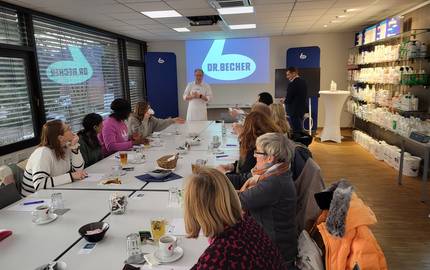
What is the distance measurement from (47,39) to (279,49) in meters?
5.85

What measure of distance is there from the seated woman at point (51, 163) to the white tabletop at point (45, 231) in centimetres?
23

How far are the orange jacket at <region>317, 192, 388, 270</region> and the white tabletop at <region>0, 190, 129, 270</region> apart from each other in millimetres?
1314

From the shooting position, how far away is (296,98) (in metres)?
6.37

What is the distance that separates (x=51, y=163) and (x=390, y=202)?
3805mm

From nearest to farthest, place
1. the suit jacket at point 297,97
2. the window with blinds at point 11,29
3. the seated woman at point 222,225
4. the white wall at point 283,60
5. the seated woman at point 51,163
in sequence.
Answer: the seated woman at point 222,225
the seated woman at point 51,163
the window with blinds at point 11,29
the suit jacket at point 297,97
the white wall at point 283,60

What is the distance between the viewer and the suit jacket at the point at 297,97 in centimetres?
630

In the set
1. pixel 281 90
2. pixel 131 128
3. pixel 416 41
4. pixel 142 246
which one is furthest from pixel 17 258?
pixel 281 90

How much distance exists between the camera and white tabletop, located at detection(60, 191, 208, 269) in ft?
4.75

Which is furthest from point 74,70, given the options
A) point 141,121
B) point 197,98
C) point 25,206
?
point 25,206

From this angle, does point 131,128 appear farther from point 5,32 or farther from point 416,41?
point 416,41

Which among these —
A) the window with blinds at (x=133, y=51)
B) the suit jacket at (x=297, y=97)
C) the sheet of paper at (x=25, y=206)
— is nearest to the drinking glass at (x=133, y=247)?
the sheet of paper at (x=25, y=206)

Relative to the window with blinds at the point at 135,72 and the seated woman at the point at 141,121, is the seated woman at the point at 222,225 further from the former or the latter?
the window with blinds at the point at 135,72

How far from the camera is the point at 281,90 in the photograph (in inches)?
330

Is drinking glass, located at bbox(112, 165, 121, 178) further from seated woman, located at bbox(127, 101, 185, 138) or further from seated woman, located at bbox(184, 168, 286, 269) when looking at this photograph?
seated woman, located at bbox(184, 168, 286, 269)
